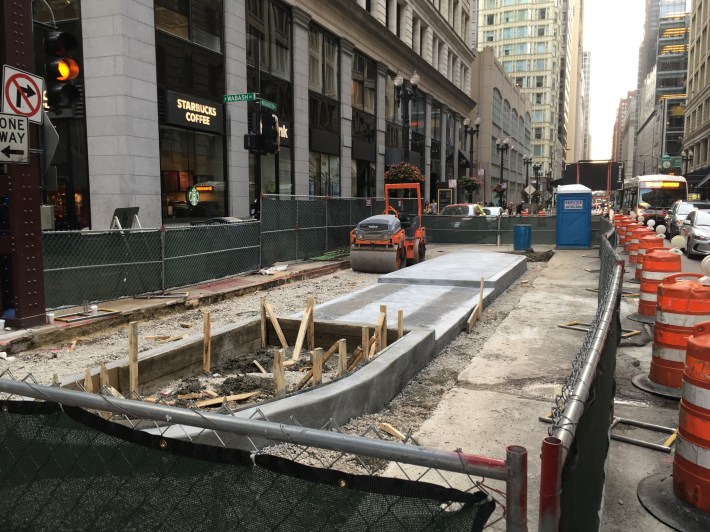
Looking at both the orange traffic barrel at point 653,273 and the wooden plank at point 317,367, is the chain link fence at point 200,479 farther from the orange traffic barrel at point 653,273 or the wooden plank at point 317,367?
the orange traffic barrel at point 653,273

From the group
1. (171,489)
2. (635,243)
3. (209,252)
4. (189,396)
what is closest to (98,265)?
(209,252)

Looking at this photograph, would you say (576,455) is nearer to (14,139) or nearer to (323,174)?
(14,139)

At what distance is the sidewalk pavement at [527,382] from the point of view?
15.6ft

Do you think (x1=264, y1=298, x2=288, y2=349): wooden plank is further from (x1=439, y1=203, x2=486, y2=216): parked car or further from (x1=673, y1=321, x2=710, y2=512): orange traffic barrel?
(x1=439, y1=203, x2=486, y2=216): parked car

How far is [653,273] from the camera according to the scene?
1017 cm

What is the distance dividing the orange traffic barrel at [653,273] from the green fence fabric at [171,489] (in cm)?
950

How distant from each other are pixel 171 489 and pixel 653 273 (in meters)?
9.89

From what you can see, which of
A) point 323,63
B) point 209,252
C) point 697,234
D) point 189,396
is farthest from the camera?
point 323,63

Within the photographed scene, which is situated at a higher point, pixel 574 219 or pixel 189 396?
pixel 574 219

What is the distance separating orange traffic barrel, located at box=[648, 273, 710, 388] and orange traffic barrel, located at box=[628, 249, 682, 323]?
350cm

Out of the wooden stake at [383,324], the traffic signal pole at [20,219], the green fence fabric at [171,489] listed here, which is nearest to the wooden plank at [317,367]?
the wooden stake at [383,324]

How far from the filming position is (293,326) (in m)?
8.90

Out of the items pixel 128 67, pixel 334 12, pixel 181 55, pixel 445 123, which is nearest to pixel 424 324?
pixel 128 67

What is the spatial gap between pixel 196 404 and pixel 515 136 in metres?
92.0
